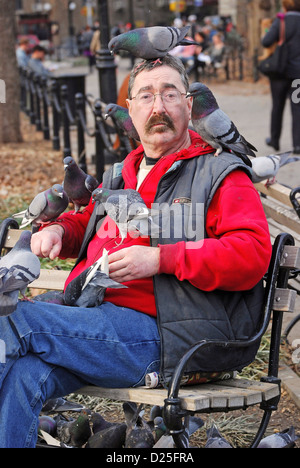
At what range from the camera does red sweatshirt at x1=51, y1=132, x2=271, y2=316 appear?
9.43ft

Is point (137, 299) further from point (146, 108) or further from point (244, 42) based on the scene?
point (244, 42)

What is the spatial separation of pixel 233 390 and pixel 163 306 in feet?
1.39

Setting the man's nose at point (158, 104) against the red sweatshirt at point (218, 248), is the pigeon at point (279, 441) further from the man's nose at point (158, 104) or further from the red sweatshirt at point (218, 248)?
the man's nose at point (158, 104)

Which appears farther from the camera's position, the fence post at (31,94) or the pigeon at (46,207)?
the fence post at (31,94)

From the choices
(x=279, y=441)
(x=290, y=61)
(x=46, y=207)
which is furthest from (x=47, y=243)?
(x=290, y=61)

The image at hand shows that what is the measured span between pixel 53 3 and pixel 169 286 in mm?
54063

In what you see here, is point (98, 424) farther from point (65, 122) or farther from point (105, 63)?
point (65, 122)

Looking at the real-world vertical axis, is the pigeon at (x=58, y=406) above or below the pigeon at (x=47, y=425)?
above

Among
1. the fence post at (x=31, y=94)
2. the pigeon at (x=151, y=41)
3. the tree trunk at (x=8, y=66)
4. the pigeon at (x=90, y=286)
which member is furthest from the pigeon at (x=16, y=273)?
the fence post at (x=31, y=94)

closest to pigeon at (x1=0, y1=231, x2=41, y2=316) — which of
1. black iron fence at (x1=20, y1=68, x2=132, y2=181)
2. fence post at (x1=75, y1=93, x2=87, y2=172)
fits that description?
black iron fence at (x1=20, y1=68, x2=132, y2=181)

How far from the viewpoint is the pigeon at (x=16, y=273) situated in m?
2.73

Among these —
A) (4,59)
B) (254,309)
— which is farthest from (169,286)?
(4,59)

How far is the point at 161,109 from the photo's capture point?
10.8 feet

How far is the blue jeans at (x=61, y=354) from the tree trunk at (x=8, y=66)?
9096 mm
